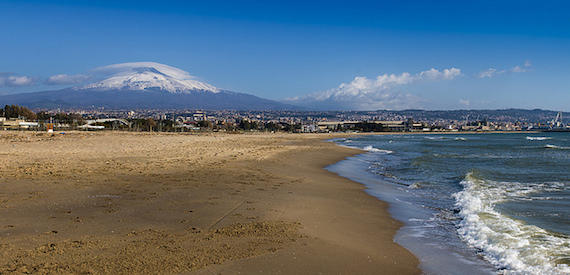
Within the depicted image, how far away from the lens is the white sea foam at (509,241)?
607 cm

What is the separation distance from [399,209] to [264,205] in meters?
3.72

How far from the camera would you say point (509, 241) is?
24.0 feet

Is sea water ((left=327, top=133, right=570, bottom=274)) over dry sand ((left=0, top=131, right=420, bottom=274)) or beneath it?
beneath

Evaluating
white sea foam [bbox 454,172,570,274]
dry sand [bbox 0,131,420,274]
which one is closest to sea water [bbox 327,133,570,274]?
white sea foam [bbox 454,172,570,274]

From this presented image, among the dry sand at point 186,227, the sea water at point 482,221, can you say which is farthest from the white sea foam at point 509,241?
the dry sand at point 186,227

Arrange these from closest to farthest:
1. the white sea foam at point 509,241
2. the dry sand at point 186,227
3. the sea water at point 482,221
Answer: the dry sand at point 186,227, the white sea foam at point 509,241, the sea water at point 482,221

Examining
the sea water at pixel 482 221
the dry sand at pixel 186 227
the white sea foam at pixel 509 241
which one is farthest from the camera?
the sea water at pixel 482 221

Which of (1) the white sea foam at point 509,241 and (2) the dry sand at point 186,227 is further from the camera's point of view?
(1) the white sea foam at point 509,241

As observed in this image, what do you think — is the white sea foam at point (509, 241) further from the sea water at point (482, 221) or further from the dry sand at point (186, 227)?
the dry sand at point (186, 227)

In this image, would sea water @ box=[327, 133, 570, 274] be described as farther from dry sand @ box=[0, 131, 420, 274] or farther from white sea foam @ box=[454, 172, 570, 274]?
dry sand @ box=[0, 131, 420, 274]

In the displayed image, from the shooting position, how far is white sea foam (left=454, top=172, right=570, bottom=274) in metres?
6.07

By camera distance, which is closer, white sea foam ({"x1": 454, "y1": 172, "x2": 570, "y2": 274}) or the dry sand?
the dry sand

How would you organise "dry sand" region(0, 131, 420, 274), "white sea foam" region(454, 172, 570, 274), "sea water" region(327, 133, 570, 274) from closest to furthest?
1. "dry sand" region(0, 131, 420, 274)
2. "white sea foam" region(454, 172, 570, 274)
3. "sea water" region(327, 133, 570, 274)

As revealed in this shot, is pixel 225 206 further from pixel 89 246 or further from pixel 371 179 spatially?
pixel 371 179
